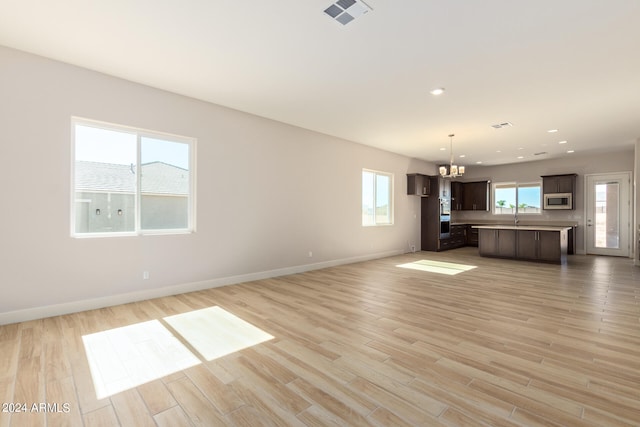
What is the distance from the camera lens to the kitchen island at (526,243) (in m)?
7.39

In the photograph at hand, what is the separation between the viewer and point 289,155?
20.2 feet

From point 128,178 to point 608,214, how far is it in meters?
12.1

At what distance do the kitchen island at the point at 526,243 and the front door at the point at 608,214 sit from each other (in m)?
2.01

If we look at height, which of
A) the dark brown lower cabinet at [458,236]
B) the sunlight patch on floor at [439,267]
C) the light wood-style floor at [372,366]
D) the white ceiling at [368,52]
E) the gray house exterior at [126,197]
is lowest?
the sunlight patch on floor at [439,267]

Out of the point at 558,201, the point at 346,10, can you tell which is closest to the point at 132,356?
the point at 346,10

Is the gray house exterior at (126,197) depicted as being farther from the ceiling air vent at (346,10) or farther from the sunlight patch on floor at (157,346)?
the ceiling air vent at (346,10)

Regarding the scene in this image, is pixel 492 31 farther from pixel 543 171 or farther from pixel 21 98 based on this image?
pixel 543 171

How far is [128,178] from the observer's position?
14.1 feet

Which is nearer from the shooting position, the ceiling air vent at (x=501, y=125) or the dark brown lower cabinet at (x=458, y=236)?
the ceiling air vent at (x=501, y=125)

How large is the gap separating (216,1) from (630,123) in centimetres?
768

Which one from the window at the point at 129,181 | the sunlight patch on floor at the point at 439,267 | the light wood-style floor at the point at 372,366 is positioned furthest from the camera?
the sunlight patch on floor at the point at 439,267

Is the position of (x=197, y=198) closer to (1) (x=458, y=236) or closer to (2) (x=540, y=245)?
(2) (x=540, y=245)

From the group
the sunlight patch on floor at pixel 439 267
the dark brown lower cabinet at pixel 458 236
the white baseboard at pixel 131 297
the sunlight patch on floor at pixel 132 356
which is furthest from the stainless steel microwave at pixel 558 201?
the sunlight patch on floor at pixel 132 356

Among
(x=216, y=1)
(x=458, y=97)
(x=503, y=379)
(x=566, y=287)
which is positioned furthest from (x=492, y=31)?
(x=566, y=287)
